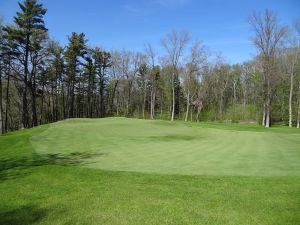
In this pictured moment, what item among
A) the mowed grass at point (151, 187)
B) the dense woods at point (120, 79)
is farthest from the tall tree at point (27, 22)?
the mowed grass at point (151, 187)

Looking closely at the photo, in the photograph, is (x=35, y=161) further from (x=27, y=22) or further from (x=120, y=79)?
(x=120, y=79)

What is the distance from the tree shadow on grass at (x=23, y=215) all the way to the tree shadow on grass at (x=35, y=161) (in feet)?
10.5

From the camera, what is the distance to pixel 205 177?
26.8 feet

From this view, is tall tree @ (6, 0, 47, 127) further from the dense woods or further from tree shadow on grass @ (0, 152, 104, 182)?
tree shadow on grass @ (0, 152, 104, 182)

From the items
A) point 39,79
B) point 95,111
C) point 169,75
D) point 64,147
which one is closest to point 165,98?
point 169,75

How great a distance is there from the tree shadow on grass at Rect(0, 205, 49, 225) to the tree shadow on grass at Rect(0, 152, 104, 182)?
3204 mm

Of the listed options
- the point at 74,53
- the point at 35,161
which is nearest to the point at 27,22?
the point at 74,53

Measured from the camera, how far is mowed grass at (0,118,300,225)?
5.59m

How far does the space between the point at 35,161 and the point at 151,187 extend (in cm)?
576

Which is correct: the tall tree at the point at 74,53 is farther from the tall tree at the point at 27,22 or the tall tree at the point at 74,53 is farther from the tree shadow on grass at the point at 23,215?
the tree shadow on grass at the point at 23,215

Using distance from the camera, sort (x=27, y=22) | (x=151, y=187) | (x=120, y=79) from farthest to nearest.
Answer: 1. (x=120, y=79)
2. (x=27, y=22)
3. (x=151, y=187)

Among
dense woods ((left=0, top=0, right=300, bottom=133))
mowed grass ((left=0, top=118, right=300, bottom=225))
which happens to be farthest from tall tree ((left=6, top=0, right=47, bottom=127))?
mowed grass ((left=0, top=118, right=300, bottom=225))

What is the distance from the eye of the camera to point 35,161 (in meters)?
10.8

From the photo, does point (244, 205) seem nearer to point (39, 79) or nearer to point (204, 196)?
point (204, 196)
